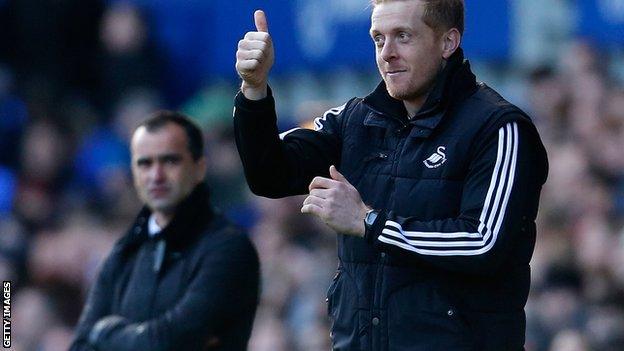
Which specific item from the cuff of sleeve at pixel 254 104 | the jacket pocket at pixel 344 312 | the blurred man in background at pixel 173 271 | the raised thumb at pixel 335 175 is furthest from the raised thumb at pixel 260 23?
the blurred man in background at pixel 173 271

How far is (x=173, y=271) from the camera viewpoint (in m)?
5.94

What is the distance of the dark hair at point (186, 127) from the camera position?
6.33 m

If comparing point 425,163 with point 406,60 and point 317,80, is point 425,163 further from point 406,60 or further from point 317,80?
point 317,80

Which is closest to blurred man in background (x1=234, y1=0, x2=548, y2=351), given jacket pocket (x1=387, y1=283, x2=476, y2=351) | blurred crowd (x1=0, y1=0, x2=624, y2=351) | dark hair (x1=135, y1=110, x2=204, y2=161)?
jacket pocket (x1=387, y1=283, x2=476, y2=351)

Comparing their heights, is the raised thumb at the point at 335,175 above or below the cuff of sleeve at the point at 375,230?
above

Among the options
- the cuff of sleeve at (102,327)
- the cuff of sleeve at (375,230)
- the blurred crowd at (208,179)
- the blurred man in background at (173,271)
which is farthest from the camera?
the blurred crowd at (208,179)

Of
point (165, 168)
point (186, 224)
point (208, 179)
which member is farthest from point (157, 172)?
point (208, 179)

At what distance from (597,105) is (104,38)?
14.7ft

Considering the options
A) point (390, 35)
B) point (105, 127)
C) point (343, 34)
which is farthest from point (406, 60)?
point (105, 127)

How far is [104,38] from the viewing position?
11.6 metres

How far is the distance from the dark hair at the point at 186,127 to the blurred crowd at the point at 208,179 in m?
1.95

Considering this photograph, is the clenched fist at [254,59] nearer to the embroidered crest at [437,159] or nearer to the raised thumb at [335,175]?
the raised thumb at [335,175]

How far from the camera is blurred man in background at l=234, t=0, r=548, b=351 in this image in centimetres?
426

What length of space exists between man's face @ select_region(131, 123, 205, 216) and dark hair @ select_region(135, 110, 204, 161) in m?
0.02
